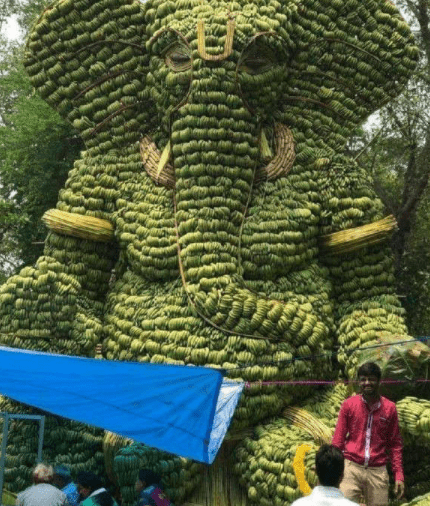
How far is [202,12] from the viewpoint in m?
7.59

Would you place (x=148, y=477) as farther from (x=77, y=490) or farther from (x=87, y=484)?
(x=77, y=490)

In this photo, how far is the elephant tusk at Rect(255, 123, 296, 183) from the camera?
300 inches

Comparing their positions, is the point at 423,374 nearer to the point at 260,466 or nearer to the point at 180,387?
the point at 260,466

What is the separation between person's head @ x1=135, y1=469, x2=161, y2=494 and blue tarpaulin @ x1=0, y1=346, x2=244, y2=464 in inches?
33.9

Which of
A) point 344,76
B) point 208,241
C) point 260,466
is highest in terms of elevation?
point 344,76

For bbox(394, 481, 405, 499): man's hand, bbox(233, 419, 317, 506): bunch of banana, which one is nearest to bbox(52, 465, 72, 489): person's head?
bbox(233, 419, 317, 506): bunch of banana

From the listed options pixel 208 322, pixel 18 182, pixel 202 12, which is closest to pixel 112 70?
pixel 202 12

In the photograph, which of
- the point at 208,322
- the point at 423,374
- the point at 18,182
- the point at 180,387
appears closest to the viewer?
the point at 180,387

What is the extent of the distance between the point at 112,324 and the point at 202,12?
7.90 ft

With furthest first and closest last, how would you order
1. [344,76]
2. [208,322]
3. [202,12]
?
[344,76] → [202,12] → [208,322]

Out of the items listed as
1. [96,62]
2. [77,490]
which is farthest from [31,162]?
[77,490]

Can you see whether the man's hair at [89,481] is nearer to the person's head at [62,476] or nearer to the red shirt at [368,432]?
the person's head at [62,476]

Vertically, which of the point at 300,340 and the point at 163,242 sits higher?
the point at 163,242

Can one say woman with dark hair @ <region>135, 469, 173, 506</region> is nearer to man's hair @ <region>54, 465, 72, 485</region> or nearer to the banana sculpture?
the banana sculpture
